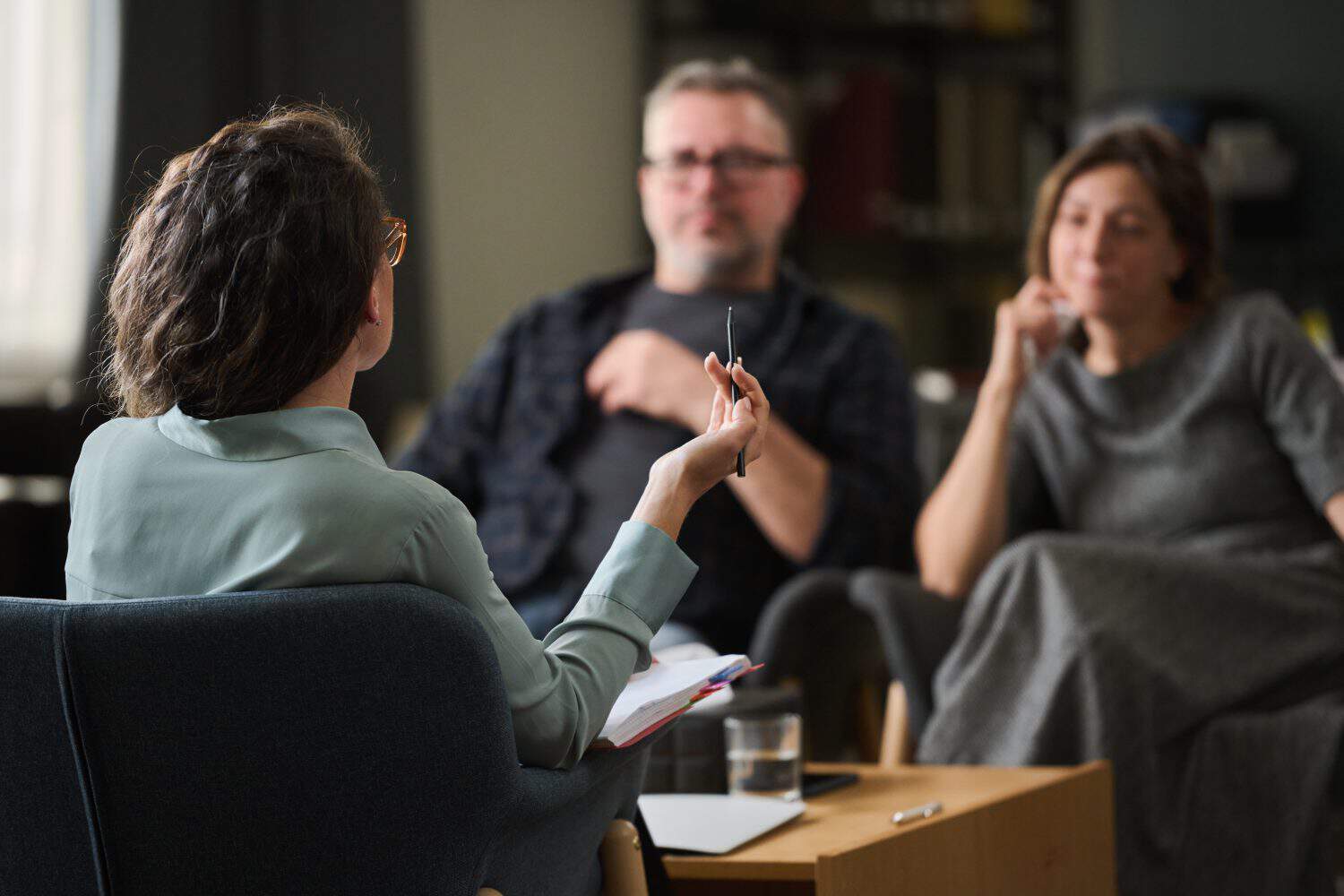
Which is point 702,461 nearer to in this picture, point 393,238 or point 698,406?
point 393,238

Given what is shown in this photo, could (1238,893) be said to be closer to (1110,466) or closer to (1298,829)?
→ (1298,829)

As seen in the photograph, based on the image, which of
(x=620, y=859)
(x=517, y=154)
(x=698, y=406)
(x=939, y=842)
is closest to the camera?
(x=620, y=859)

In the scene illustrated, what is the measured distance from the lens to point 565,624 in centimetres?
115

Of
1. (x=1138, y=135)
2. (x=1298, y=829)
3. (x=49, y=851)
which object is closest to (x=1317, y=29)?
(x=1138, y=135)

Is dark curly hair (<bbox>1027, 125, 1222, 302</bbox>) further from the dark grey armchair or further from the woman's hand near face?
the dark grey armchair

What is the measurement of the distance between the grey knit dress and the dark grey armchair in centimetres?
115

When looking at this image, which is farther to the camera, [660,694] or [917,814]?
[917,814]

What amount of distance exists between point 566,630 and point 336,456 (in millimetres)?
227

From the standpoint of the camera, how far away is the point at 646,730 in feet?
3.87

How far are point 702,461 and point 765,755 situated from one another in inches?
19.7

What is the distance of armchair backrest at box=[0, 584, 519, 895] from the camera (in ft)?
3.10

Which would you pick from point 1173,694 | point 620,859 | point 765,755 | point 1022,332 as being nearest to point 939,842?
point 765,755

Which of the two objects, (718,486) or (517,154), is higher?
(517,154)

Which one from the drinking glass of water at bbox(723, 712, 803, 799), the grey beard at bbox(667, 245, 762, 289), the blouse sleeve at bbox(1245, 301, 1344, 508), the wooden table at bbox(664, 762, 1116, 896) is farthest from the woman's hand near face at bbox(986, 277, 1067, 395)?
the drinking glass of water at bbox(723, 712, 803, 799)
